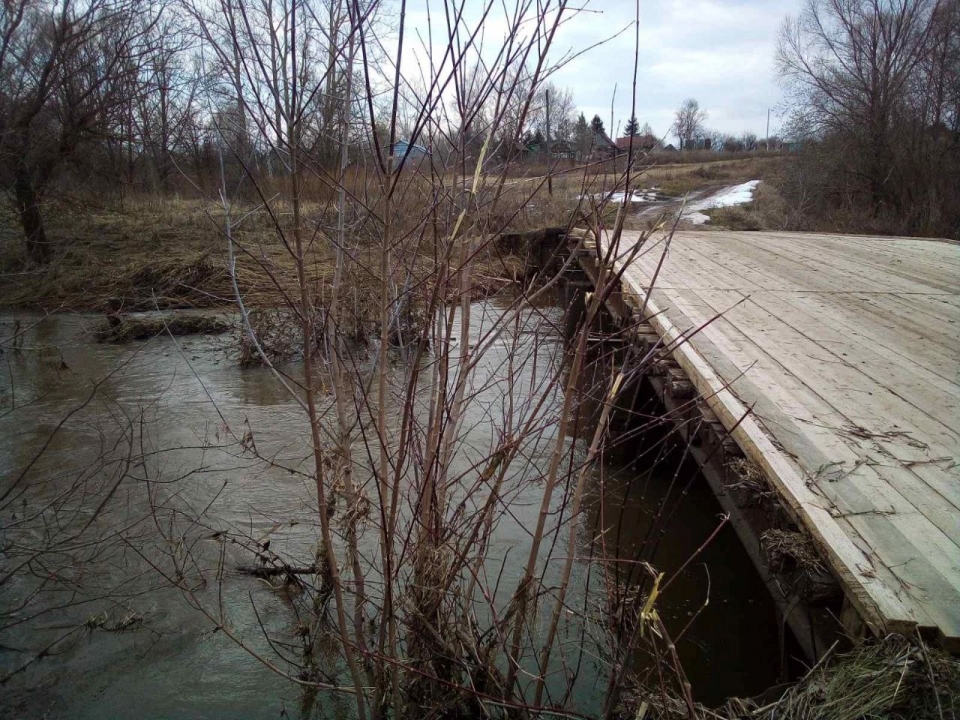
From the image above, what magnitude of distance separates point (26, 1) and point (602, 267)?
11.5m

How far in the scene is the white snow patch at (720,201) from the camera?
21348 millimetres

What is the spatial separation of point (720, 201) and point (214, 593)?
79.1 feet

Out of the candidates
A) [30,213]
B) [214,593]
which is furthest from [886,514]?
[30,213]

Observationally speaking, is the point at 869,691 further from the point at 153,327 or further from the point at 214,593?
the point at 153,327

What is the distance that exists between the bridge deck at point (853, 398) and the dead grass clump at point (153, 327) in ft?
21.4

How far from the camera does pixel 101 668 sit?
3646mm

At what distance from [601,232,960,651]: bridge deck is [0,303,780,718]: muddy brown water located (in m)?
0.59

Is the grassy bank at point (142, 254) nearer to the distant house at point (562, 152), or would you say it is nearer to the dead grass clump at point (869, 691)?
the distant house at point (562, 152)

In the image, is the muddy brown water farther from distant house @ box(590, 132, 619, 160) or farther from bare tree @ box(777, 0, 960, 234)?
bare tree @ box(777, 0, 960, 234)

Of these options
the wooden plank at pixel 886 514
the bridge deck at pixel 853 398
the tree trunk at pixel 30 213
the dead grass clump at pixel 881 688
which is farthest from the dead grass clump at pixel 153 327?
the dead grass clump at pixel 881 688

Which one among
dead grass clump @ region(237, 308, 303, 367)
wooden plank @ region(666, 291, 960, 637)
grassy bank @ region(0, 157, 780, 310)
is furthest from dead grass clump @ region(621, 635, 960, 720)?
dead grass clump @ region(237, 308, 303, 367)

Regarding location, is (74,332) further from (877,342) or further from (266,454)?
(877,342)

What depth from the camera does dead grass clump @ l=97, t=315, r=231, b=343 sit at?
34.0 ft

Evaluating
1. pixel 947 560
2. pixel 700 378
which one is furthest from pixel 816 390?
pixel 947 560
